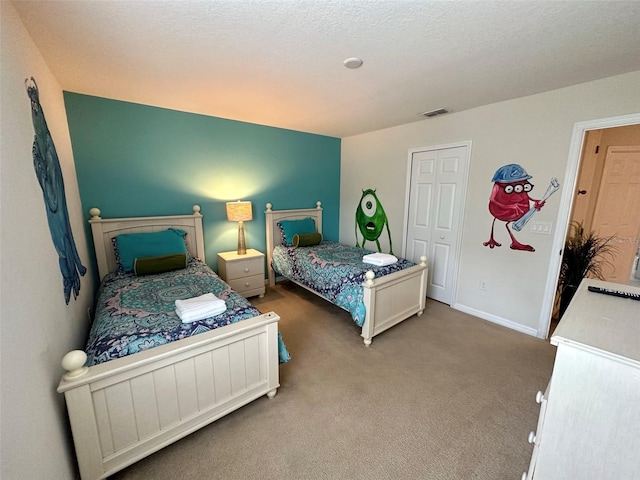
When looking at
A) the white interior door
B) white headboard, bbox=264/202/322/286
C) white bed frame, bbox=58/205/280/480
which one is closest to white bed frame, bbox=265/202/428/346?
white bed frame, bbox=58/205/280/480

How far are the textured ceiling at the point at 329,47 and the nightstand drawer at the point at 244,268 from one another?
5.96 ft

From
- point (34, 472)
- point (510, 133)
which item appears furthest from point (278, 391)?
point (510, 133)

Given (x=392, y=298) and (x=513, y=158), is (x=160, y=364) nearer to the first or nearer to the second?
(x=392, y=298)

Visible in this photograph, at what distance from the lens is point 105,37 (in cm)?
155

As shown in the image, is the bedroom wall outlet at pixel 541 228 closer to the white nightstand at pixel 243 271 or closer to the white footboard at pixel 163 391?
the white footboard at pixel 163 391

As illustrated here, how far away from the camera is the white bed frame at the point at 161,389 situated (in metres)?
1.22

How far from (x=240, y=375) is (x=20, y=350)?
1.05 meters

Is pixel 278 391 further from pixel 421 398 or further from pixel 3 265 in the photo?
pixel 3 265

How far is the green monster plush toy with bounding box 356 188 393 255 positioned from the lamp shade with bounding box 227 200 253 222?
1.91 m

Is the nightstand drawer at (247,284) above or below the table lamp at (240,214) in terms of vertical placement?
below

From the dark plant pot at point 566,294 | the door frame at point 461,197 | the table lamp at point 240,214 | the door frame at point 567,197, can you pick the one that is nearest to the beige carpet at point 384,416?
A: the door frame at point 567,197

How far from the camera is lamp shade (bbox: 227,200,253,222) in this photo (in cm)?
327

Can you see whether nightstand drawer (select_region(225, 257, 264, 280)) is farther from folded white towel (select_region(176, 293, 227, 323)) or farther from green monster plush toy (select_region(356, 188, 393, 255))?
green monster plush toy (select_region(356, 188, 393, 255))

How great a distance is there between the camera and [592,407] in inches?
36.9
